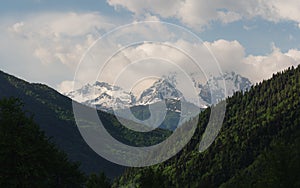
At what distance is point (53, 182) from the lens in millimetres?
61844

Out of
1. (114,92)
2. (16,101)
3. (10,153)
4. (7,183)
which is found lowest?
(7,183)

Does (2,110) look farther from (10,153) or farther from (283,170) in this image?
(283,170)

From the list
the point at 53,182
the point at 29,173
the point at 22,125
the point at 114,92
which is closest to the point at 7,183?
the point at 29,173

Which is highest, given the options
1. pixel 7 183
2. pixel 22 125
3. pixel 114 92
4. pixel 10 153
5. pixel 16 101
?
pixel 114 92

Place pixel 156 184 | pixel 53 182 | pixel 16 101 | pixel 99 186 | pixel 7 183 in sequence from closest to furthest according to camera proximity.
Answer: pixel 7 183, pixel 16 101, pixel 53 182, pixel 156 184, pixel 99 186

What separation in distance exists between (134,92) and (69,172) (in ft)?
93.4

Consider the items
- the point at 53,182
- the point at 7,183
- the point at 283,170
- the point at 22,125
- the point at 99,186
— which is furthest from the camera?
the point at 99,186

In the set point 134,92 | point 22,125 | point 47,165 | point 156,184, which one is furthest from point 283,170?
point 22,125

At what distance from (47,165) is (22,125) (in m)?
5.32

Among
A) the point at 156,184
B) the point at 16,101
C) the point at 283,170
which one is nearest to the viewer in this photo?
the point at 16,101

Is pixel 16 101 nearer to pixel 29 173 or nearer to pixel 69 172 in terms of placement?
pixel 29 173

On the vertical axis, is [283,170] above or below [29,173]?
above

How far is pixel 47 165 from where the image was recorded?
4144 cm

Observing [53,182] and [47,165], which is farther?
[53,182]
